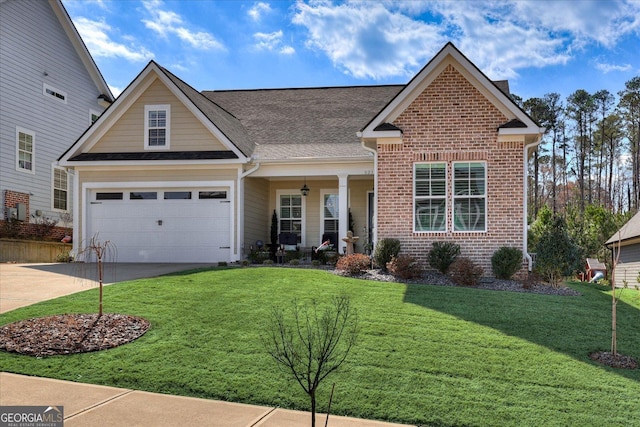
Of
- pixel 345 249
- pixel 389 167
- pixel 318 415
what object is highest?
pixel 389 167

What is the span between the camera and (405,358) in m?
6.43

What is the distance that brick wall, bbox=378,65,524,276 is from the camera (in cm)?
1296

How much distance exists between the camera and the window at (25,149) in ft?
64.8

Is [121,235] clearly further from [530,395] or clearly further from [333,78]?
[530,395]

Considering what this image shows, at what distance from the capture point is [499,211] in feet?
42.5

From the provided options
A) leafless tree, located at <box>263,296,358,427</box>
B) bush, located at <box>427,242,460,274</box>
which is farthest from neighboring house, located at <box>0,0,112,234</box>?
leafless tree, located at <box>263,296,358,427</box>

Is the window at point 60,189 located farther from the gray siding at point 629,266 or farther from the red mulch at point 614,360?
the gray siding at point 629,266

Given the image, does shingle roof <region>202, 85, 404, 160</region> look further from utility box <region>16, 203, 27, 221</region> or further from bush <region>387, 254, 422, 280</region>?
utility box <region>16, 203, 27, 221</region>

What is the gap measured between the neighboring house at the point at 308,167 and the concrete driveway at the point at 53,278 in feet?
6.12

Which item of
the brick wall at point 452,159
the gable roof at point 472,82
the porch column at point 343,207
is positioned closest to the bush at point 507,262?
the brick wall at point 452,159

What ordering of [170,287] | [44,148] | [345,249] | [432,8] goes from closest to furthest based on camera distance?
1. [170,287]
2. [432,8]
3. [345,249]
4. [44,148]

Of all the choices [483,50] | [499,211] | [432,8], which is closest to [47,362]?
[499,211]

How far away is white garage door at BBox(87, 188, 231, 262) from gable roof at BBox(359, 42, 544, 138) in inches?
218

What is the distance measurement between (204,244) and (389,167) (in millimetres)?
6269
